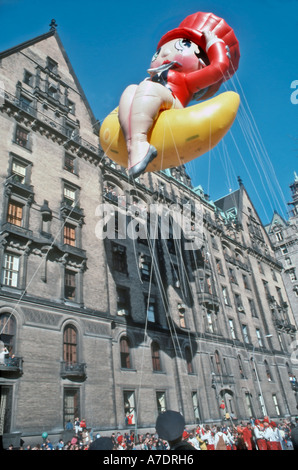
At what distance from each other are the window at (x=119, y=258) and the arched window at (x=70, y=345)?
6.44 metres

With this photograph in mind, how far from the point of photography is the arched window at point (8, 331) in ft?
51.6

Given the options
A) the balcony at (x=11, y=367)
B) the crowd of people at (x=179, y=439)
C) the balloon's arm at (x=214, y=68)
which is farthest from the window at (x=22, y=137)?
the crowd of people at (x=179, y=439)

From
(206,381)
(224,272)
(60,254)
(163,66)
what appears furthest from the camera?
(224,272)

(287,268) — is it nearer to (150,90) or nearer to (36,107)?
(36,107)

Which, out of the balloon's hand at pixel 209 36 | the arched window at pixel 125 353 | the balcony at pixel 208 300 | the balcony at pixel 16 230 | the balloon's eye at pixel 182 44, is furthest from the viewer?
the balcony at pixel 208 300

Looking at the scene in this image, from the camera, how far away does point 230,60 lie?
11.4 meters

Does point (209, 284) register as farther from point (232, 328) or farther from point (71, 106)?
point (71, 106)

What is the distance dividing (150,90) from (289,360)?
40406 mm

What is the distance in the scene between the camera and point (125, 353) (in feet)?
71.6

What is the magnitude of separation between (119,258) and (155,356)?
7.44 m

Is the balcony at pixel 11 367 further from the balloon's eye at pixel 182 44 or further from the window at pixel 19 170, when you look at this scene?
the balloon's eye at pixel 182 44

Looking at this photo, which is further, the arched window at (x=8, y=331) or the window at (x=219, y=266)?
the window at (x=219, y=266)

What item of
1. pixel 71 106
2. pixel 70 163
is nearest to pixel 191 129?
pixel 70 163
